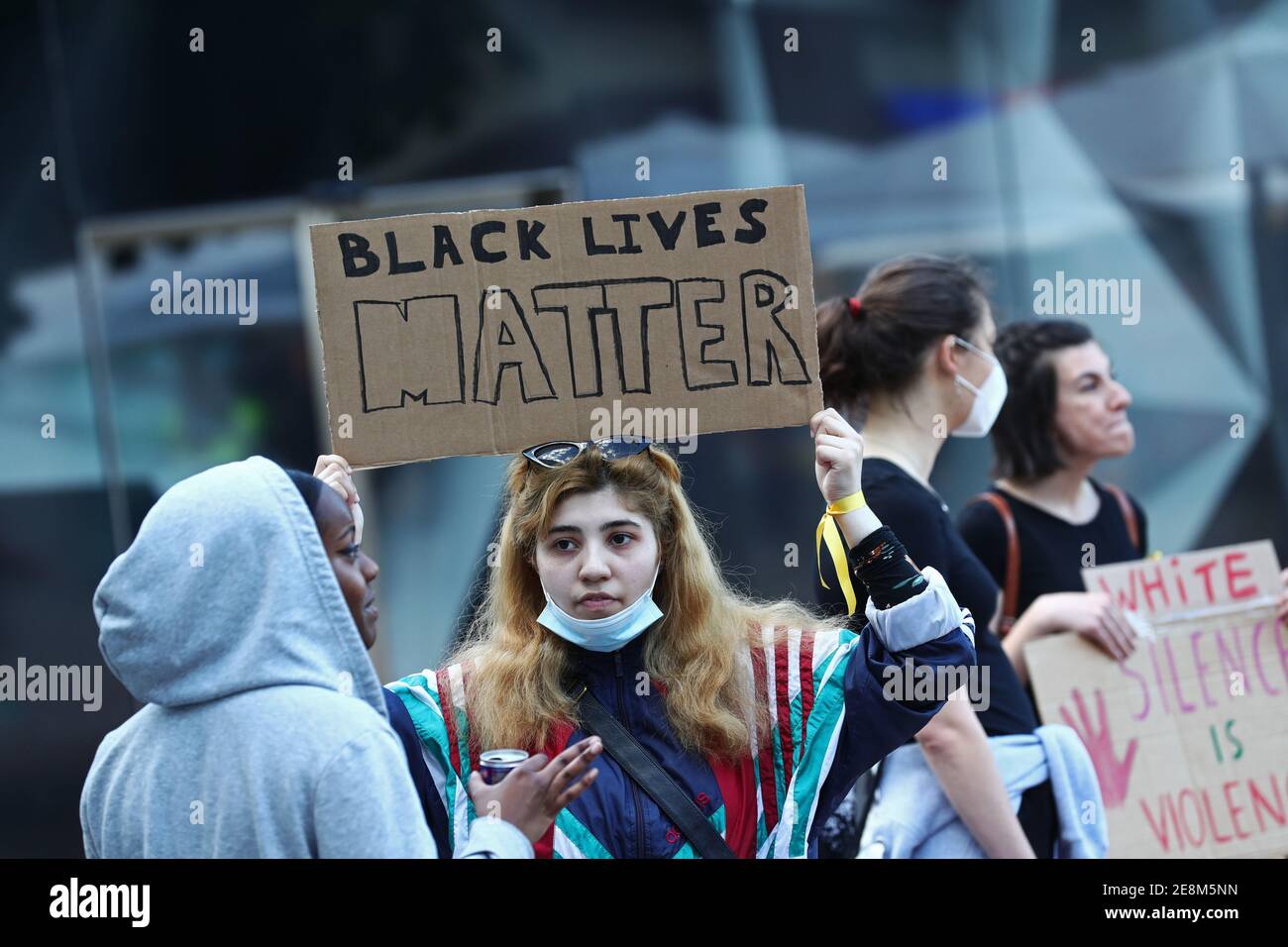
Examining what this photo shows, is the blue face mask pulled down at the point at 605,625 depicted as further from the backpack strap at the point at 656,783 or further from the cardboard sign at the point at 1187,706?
the cardboard sign at the point at 1187,706

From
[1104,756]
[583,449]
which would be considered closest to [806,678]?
[583,449]

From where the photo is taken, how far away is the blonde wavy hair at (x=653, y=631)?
8.35 feet

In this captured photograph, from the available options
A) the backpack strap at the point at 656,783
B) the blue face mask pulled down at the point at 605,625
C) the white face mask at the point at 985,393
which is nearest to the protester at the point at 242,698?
the backpack strap at the point at 656,783

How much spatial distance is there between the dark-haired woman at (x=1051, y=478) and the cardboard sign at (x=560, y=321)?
1301 mm

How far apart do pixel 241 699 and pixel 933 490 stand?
67.2 inches

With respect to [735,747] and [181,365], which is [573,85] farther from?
[735,747]

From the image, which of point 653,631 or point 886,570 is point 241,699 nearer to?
point 653,631

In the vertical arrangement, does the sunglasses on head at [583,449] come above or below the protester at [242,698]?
above

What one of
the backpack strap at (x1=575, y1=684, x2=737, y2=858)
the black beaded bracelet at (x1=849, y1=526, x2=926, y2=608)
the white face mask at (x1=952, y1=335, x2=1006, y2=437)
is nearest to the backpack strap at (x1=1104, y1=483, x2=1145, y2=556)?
the white face mask at (x1=952, y1=335, x2=1006, y2=437)

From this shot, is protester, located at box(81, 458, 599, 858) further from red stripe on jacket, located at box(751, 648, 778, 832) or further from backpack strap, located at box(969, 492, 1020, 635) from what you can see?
backpack strap, located at box(969, 492, 1020, 635)

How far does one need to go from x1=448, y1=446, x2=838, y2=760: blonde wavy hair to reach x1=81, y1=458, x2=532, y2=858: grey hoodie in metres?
0.46

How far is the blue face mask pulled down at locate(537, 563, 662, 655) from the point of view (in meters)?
2.59

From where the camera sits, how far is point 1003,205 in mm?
6773
